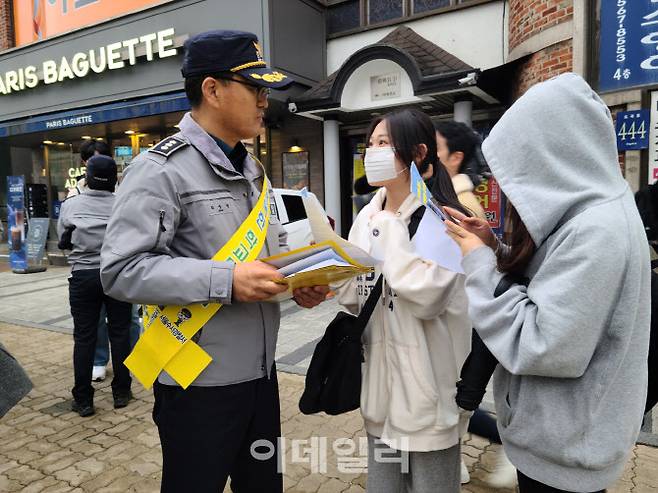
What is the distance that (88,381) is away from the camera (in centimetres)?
387

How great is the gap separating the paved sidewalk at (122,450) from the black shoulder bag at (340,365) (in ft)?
4.10

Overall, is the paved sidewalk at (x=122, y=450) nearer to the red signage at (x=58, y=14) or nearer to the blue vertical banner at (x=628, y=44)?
the blue vertical banner at (x=628, y=44)

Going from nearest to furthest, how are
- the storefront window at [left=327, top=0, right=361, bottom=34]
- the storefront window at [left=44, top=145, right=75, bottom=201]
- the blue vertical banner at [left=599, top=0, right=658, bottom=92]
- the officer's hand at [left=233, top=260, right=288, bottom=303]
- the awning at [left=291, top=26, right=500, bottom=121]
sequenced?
the officer's hand at [left=233, top=260, right=288, bottom=303], the blue vertical banner at [left=599, top=0, right=658, bottom=92], the awning at [left=291, top=26, right=500, bottom=121], the storefront window at [left=327, top=0, right=361, bottom=34], the storefront window at [left=44, top=145, right=75, bottom=201]

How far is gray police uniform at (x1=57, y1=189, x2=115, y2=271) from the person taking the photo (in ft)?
12.8

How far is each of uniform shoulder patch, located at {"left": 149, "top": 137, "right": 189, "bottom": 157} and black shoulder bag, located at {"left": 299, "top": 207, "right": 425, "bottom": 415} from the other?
35.2 inches

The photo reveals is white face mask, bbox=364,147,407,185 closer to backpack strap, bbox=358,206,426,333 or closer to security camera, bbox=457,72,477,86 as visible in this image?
backpack strap, bbox=358,206,426,333

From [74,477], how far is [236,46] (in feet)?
9.34

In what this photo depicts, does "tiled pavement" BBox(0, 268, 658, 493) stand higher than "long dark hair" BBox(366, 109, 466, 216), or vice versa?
"long dark hair" BBox(366, 109, 466, 216)

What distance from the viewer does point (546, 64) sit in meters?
6.37

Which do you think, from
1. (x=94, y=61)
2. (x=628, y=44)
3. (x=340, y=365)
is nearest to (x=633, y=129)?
(x=628, y=44)

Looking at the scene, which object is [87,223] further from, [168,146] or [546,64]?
[546,64]

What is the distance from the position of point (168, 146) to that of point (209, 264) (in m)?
0.45

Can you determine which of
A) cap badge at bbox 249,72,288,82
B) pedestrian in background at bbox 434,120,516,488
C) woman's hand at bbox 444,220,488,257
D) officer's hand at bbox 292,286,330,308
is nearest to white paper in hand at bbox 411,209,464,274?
woman's hand at bbox 444,220,488,257

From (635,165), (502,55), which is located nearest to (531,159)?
(635,165)
